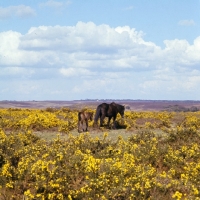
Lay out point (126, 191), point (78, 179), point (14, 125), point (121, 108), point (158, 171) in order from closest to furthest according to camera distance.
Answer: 1. point (126, 191)
2. point (78, 179)
3. point (158, 171)
4. point (14, 125)
5. point (121, 108)

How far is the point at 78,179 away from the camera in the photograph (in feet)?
34.9

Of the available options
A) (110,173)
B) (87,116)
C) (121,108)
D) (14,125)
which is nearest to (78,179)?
(110,173)

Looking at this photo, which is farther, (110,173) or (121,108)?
(121,108)

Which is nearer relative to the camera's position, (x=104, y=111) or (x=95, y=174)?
(x=95, y=174)

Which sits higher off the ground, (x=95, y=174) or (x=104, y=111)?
(x=104, y=111)

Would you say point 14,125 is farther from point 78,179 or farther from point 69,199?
point 69,199

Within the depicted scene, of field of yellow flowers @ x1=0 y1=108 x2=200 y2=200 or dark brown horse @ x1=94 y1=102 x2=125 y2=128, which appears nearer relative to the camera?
field of yellow flowers @ x1=0 y1=108 x2=200 y2=200

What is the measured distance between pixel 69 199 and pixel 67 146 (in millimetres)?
4534

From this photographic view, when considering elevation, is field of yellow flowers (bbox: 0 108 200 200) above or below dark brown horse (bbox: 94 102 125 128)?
below

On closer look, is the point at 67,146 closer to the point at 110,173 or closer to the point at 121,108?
the point at 110,173

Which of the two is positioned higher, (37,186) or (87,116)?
(87,116)

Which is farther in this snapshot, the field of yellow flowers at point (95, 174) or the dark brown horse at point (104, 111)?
the dark brown horse at point (104, 111)

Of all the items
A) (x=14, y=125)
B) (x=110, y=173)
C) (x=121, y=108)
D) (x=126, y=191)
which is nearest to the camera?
(x=126, y=191)

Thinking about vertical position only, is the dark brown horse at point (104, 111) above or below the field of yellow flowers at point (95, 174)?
above
